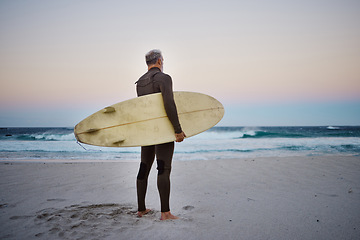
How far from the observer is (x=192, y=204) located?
9.41 ft

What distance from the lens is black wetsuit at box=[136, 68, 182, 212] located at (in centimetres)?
220

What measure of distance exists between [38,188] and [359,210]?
4.25 meters

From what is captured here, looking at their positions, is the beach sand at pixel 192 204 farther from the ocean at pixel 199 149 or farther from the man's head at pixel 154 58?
the man's head at pixel 154 58

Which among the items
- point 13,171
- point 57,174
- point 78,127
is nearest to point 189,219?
point 78,127

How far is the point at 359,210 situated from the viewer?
2.58 metres

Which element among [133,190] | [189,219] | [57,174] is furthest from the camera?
[57,174]

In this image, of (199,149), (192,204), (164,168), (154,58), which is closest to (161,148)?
(164,168)

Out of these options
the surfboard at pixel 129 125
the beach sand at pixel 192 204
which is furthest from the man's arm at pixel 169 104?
the beach sand at pixel 192 204

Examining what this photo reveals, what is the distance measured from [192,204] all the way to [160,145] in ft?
3.46

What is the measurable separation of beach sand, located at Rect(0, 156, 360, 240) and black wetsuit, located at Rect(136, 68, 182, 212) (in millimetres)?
300

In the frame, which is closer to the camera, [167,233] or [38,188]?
[167,233]

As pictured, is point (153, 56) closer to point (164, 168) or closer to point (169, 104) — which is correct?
point (169, 104)

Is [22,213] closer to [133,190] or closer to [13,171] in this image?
[133,190]

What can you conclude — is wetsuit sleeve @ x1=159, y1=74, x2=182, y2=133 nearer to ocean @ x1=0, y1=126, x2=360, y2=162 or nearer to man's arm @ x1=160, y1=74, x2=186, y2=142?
man's arm @ x1=160, y1=74, x2=186, y2=142
